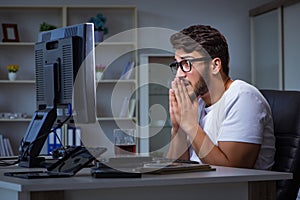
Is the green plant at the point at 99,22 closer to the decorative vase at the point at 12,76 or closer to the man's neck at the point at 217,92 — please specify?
the decorative vase at the point at 12,76

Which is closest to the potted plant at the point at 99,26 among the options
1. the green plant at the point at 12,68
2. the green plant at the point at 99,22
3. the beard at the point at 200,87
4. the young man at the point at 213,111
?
the green plant at the point at 99,22

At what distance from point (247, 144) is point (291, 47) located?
10.8ft

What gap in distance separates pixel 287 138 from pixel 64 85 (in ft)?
2.91

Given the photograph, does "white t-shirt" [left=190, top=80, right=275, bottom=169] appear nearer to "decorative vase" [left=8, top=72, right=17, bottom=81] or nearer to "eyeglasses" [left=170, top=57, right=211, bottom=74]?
"eyeglasses" [left=170, top=57, right=211, bottom=74]

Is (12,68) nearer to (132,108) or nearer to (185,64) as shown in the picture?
(132,108)

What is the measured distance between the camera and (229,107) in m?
2.29

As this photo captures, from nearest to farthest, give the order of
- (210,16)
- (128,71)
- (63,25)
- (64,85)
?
(64,85) → (63,25) → (128,71) → (210,16)

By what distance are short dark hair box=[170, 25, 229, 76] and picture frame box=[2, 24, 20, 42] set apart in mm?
3429

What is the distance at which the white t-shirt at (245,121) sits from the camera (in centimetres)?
220

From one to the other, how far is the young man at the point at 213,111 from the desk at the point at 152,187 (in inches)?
15.9

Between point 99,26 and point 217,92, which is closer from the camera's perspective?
point 217,92

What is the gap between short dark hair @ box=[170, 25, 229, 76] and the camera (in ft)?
7.81

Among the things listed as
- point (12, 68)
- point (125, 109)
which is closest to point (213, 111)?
point (125, 109)

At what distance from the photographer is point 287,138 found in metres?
2.35
